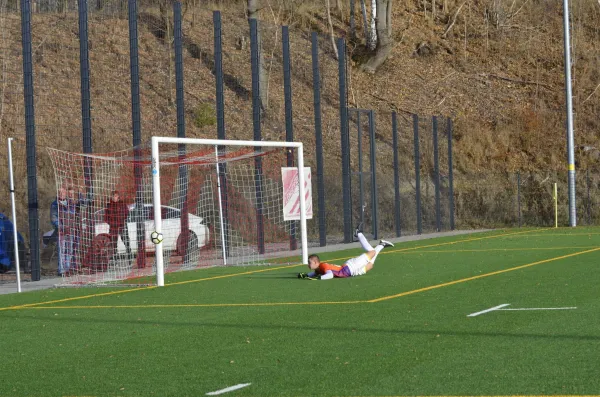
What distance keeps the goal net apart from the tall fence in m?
3.57

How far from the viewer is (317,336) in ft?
33.3

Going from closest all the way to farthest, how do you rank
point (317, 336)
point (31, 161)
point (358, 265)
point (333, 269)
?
point (317, 336) → point (333, 269) → point (358, 265) → point (31, 161)

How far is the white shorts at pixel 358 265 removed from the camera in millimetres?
17109

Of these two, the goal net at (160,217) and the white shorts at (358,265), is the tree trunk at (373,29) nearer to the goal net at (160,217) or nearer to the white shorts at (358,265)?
the goal net at (160,217)

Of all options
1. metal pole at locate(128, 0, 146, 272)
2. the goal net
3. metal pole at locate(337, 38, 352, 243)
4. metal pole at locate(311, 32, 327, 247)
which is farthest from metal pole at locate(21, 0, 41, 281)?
metal pole at locate(337, 38, 352, 243)

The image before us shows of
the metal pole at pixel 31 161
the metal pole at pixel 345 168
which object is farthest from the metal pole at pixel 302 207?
the metal pole at pixel 345 168

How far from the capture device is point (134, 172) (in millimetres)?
21781

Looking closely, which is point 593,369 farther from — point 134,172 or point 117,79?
point 117,79

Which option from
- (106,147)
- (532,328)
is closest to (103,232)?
(532,328)

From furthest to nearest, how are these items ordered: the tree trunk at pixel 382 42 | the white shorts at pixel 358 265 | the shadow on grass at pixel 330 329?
1. the tree trunk at pixel 382 42
2. the white shorts at pixel 358 265
3. the shadow on grass at pixel 330 329

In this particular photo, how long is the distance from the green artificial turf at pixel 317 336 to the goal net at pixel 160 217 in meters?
2.38

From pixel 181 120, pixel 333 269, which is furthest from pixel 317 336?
pixel 181 120

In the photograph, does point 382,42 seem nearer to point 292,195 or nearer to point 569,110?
point 569,110

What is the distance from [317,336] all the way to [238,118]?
33.7 metres
